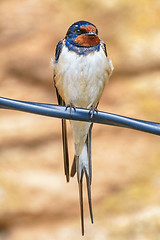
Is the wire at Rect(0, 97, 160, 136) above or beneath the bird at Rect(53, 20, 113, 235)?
beneath

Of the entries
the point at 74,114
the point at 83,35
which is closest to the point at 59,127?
the point at 83,35

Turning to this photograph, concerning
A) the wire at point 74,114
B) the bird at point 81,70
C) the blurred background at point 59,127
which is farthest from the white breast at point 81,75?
the blurred background at point 59,127

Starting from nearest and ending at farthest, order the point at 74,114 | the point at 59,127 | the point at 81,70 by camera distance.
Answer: the point at 74,114, the point at 81,70, the point at 59,127

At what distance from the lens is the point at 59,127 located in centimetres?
395

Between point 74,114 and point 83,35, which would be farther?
point 83,35

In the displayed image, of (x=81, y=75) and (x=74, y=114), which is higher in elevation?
(x=81, y=75)

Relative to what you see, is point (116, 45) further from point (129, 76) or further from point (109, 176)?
point (109, 176)

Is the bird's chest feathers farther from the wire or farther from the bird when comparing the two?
the wire

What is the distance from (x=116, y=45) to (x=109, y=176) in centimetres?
92

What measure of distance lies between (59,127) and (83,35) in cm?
212

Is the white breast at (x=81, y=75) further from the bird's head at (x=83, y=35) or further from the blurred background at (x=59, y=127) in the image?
the blurred background at (x=59, y=127)

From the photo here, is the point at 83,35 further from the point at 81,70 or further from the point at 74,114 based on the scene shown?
the point at 74,114

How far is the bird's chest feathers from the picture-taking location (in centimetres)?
183

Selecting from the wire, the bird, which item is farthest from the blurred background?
the wire
